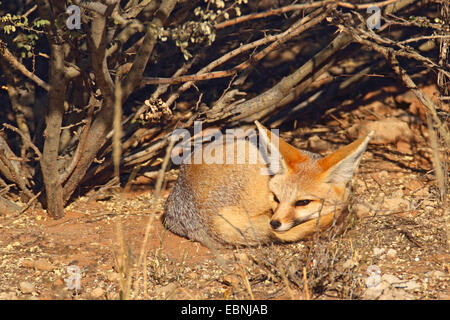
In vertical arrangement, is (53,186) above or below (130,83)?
below

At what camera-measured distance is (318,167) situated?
13.4ft

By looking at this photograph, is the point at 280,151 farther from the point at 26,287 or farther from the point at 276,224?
the point at 26,287

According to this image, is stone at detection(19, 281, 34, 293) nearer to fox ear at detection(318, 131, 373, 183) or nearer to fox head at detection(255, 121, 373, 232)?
fox head at detection(255, 121, 373, 232)

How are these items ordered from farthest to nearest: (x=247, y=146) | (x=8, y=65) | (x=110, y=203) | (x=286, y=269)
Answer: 1. (x=110, y=203)
2. (x=8, y=65)
3. (x=247, y=146)
4. (x=286, y=269)

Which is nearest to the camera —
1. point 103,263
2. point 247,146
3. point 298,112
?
point 103,263

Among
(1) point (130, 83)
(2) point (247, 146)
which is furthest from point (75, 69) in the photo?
(2) point (247, 146)

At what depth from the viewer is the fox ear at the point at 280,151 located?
4.02 meters

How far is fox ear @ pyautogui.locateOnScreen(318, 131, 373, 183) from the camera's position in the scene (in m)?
3.81

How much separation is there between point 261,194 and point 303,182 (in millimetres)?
421

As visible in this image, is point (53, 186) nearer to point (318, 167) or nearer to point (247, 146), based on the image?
point (247, 146)

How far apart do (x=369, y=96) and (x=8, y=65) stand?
4181mm

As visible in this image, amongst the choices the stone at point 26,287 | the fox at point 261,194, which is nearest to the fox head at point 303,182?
the fox at point 261,194

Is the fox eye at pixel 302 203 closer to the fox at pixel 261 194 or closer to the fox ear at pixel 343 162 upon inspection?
the fox at pixel 261 194

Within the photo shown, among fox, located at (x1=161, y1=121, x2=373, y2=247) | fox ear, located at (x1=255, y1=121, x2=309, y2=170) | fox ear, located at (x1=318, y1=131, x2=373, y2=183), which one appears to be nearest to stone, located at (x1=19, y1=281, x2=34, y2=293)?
fox, located at (x1=161, y1=121, x2=373, y2=247)
